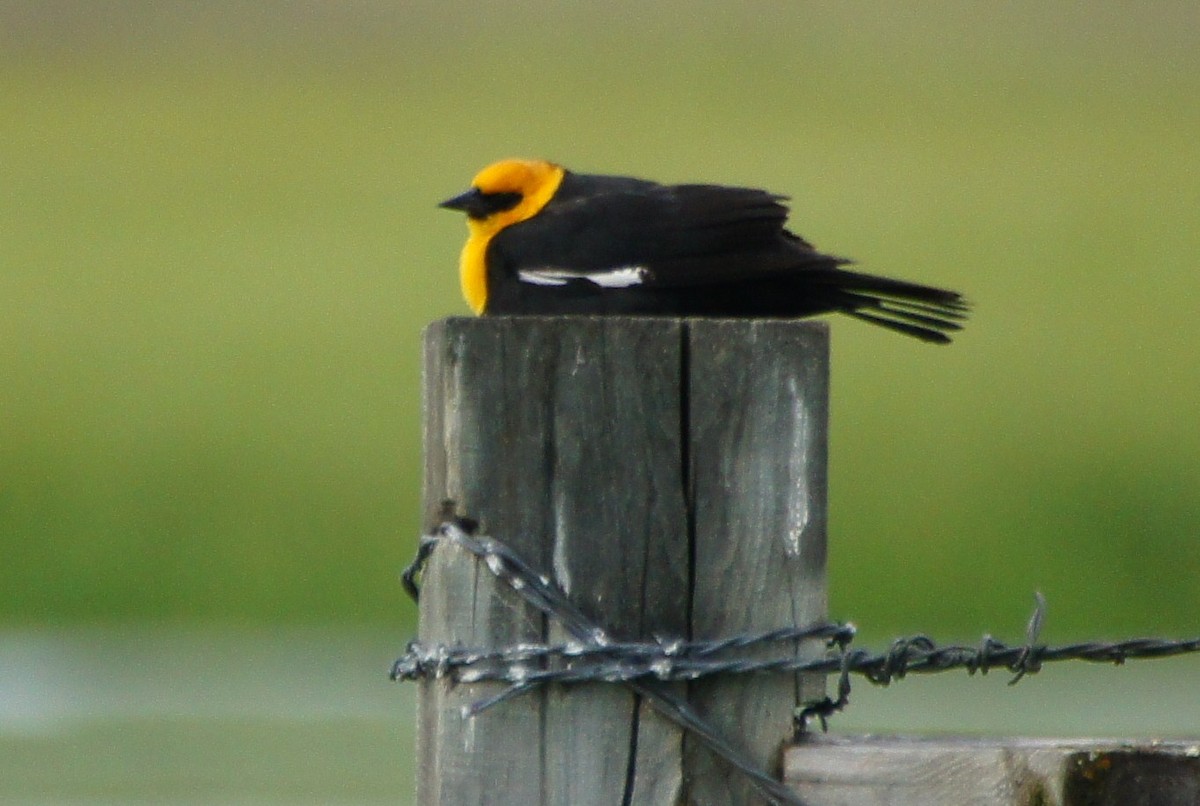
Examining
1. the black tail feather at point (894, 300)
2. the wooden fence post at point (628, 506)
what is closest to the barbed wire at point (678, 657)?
the wooden fence post at point (628, 506)

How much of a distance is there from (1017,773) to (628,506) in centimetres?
48

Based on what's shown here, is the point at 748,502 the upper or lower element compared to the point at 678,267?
lower

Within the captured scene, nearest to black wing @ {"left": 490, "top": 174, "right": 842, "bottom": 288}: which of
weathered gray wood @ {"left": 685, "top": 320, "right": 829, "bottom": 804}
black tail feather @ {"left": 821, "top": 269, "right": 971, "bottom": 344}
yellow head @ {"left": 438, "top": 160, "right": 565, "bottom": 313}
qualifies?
black tail feather @ {"left": 821, "top": 269, "right": 971, "bottom": 344}

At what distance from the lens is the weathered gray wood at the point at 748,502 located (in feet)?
7.60

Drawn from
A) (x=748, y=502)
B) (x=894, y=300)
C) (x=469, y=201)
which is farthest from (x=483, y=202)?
(x=748, y=502)

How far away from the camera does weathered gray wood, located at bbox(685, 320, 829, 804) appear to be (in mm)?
2316

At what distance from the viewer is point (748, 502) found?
233 cm

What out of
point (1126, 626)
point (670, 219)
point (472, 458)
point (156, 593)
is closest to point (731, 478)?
point (472, 458)

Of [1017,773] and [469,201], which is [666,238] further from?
[1017,773]

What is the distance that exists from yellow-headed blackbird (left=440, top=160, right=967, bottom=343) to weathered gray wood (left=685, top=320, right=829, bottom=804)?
5.23 ft

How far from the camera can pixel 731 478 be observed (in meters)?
2.32

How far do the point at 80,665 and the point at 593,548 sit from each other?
10581mm

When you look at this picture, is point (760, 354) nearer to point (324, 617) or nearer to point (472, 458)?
point (472, 458)

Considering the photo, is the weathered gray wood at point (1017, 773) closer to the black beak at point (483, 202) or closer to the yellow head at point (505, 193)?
the yellow head at point (505, 193)
